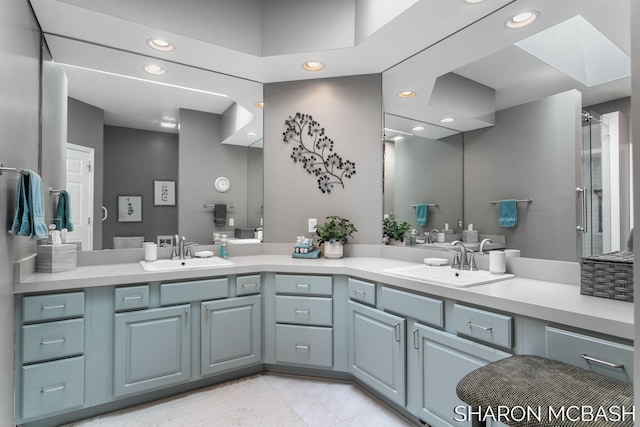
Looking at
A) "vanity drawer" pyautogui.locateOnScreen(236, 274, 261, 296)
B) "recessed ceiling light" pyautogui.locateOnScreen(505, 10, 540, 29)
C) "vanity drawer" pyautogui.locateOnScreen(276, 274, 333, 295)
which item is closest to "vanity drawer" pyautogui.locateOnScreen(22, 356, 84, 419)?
"vanity drawer" pyautogui.locateOnScreen(236, 274, 261, 296)

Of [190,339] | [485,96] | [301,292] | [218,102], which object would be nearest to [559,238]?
[485,96]

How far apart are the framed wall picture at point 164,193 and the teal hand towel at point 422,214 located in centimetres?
188

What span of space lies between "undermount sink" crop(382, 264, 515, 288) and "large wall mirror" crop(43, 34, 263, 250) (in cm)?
142

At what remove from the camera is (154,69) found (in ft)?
8.23

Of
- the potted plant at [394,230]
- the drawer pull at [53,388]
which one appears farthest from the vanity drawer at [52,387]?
the potted plant at [394,230]

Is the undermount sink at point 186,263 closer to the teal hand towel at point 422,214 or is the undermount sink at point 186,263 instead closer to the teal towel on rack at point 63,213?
the teal towel on rack at point 63,213

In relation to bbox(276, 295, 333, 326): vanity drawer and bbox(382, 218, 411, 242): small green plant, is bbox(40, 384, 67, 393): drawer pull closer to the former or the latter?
bbox(276, 295, 333, 326): vanity drawer

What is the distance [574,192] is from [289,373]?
2124mm

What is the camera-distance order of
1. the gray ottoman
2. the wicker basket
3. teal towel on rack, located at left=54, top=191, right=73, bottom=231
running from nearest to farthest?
the gray ottoman
the wicker basket
teal towel on rack, located at left=54, top=191, right=73, bottom=231

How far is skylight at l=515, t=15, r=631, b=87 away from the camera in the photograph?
1.46 metres

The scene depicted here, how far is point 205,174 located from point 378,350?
187 cm

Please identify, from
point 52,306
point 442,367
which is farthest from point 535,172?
point 52,306

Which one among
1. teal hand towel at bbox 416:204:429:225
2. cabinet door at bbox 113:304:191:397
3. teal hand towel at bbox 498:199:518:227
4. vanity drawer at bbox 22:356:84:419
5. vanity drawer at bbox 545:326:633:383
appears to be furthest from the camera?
teal hand towel at bbox 416:204:429:225

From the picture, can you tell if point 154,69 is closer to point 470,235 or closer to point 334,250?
point 334,250
